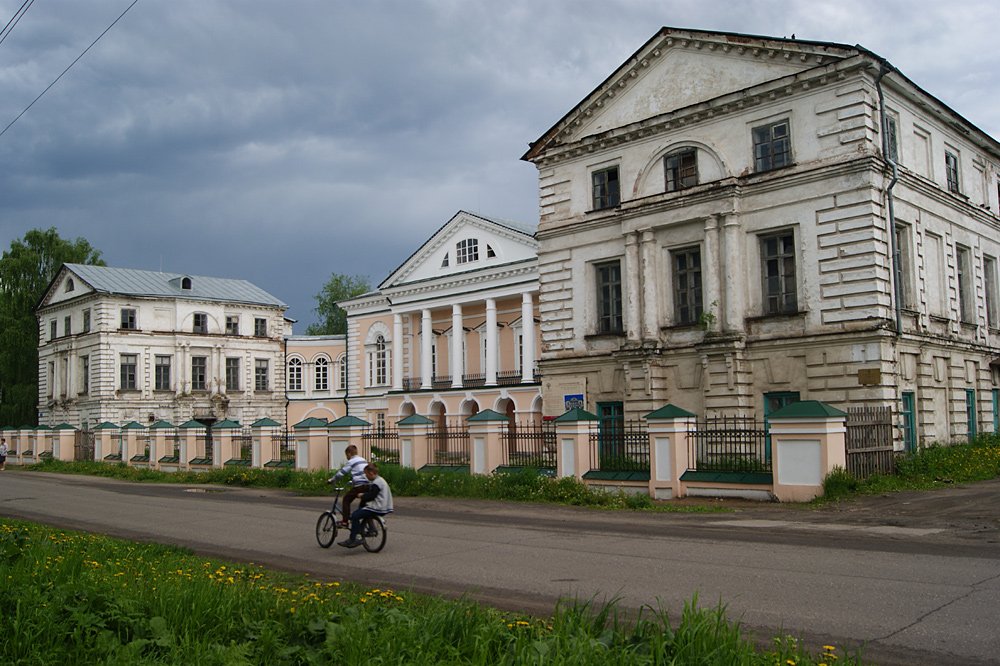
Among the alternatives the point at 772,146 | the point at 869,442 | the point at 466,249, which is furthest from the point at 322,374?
the point at 869,442

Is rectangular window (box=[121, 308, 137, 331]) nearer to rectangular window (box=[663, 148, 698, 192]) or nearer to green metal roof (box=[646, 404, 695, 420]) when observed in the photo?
rectangular window (box=[663, 148, 698, 192])

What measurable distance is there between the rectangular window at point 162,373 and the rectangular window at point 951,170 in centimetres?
4915

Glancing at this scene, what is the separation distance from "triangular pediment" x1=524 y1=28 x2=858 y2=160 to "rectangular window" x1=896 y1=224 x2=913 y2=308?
4901 millimetres

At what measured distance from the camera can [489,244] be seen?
48844 millimetres

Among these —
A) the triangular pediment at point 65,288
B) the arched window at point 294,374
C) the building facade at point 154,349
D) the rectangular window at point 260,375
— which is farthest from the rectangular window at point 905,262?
the triangular pediment at point 65,288

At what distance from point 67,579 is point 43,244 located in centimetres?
6603

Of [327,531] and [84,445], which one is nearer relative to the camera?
[327,531]

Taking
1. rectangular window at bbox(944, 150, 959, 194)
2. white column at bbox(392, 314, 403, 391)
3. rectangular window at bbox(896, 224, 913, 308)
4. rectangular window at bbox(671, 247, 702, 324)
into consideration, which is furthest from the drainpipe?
Result: white column at bbox(392, 314, 403, 391)

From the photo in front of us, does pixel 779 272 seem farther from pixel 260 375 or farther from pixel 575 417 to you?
pixel 260 375

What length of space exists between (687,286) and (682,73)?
20.3 ft

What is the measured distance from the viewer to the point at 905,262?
23.3 meters

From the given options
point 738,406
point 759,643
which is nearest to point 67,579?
point 759,643

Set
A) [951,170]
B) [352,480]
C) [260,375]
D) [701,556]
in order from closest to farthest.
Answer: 1. [701,556]
2. [352,480]
3. [951,170]
4. [260,375]

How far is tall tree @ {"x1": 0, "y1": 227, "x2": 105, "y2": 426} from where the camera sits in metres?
64.4
